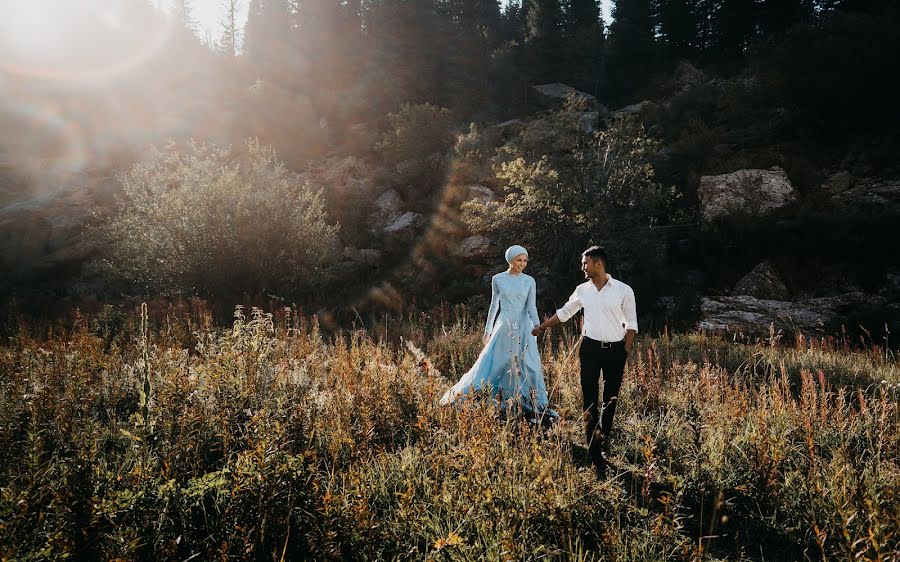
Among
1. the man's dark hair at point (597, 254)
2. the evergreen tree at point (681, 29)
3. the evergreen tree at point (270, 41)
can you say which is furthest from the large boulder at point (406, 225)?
the evergreen tree at point (681, 29)

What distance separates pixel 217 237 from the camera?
52.0 feet

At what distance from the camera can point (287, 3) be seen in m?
50.5

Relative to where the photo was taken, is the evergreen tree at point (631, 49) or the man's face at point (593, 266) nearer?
the man's face at point (593, 266)

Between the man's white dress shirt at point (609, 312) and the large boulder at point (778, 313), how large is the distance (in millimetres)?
9804

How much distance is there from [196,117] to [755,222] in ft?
125

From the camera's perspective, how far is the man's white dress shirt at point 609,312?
464cm

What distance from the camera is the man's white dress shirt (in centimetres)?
464

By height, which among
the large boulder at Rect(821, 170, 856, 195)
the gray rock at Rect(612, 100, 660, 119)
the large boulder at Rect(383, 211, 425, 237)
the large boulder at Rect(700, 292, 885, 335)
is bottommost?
the large boulder at Rect(700, 292, 885, 335)

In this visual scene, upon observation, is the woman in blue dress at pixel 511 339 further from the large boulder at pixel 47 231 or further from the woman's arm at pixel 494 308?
the large boulder at pixel 47 231

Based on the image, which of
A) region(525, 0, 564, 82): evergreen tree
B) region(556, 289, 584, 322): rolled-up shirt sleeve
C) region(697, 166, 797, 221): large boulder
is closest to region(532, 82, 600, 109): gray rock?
region(525, 0, 564, 82): evergreen tree

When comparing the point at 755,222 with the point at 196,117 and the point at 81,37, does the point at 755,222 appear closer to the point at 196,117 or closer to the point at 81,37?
the point at 196,117

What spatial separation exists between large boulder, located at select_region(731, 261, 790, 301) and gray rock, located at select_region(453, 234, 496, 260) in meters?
9.56

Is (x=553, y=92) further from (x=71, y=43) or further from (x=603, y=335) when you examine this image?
(x=71, y=43)

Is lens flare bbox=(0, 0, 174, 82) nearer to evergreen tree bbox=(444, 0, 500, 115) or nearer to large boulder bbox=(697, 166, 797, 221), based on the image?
evergreen tree bbox=(444, 0, 500, 115)
